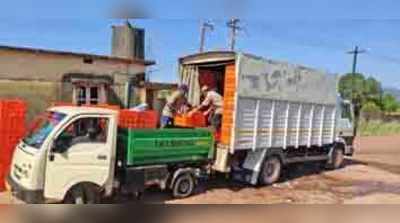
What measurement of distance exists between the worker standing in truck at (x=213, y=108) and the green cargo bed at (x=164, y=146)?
69 cm

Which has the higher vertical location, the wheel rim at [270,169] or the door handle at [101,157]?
the door handle at [101,157]

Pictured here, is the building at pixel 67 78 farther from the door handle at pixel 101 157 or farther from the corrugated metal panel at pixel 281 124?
the door handle at pixel 101 157

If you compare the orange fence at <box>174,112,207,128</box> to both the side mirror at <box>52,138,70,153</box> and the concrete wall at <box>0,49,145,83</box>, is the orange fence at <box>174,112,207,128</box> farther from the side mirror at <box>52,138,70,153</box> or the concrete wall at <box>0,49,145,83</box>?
the concrete wall at <box>0,49,145,83</box>

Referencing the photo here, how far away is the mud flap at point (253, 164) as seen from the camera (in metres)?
11.0

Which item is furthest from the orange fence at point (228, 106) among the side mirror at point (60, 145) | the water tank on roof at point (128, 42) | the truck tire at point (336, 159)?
the water tank on roof at point (128, 42)

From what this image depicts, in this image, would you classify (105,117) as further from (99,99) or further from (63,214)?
(99,99)

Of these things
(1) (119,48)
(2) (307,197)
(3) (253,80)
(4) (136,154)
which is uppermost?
(1) (119,48)

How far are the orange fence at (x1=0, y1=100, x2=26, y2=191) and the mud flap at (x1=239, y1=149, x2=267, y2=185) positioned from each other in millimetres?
4957

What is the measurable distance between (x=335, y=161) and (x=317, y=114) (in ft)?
7.94

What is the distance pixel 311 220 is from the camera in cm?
274

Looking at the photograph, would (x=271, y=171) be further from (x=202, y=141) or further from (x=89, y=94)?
(x=89, y=94)

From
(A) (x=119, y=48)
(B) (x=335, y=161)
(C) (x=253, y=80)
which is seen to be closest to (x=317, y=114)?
(B) (x=335, y=161)

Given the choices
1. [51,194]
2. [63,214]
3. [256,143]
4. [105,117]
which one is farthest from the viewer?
[256,143]

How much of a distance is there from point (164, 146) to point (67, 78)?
7588 mm
